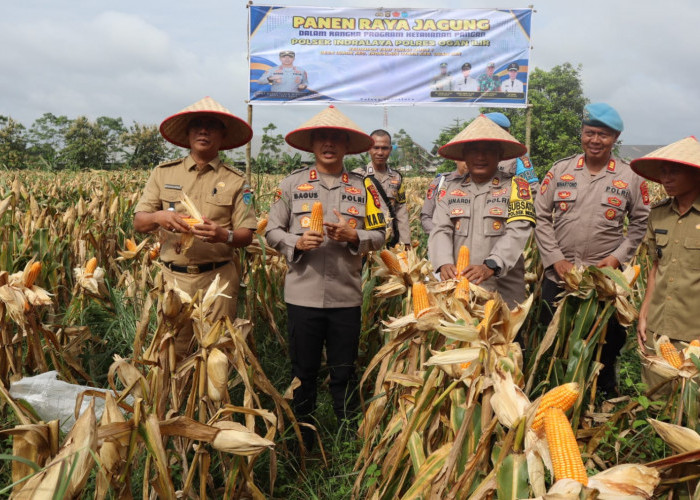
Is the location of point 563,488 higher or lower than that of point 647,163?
lower

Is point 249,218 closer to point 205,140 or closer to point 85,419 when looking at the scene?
point 205,140

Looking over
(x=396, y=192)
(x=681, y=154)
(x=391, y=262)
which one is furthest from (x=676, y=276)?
(x=396, y=192)

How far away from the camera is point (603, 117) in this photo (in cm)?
336

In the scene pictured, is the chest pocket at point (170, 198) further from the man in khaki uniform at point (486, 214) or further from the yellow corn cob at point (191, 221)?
the man in khaki uniform at point (486, 214)

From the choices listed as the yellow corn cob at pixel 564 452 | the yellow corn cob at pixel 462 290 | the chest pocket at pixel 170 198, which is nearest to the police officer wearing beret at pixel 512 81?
the chest pocket at pixel 170 198

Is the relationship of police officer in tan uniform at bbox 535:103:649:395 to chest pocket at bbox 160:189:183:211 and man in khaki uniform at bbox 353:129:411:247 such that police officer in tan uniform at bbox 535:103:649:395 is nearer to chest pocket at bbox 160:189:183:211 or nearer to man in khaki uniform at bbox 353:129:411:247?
man in khaki uniform at bbox 353:129:411:247

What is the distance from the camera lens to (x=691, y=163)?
7.56ft

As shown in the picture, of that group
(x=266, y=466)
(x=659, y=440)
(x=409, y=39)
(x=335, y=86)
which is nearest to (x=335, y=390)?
(x=266, y=466)

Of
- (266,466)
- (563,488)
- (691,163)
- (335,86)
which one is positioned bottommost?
(266,466)

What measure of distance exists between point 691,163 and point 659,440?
118 cm

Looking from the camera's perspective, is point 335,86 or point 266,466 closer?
point 266,466

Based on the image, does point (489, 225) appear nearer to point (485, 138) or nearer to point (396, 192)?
point (485, 138)

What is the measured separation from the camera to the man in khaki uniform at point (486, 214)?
2.83 metres

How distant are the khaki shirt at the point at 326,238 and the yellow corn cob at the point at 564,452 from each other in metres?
1.83
